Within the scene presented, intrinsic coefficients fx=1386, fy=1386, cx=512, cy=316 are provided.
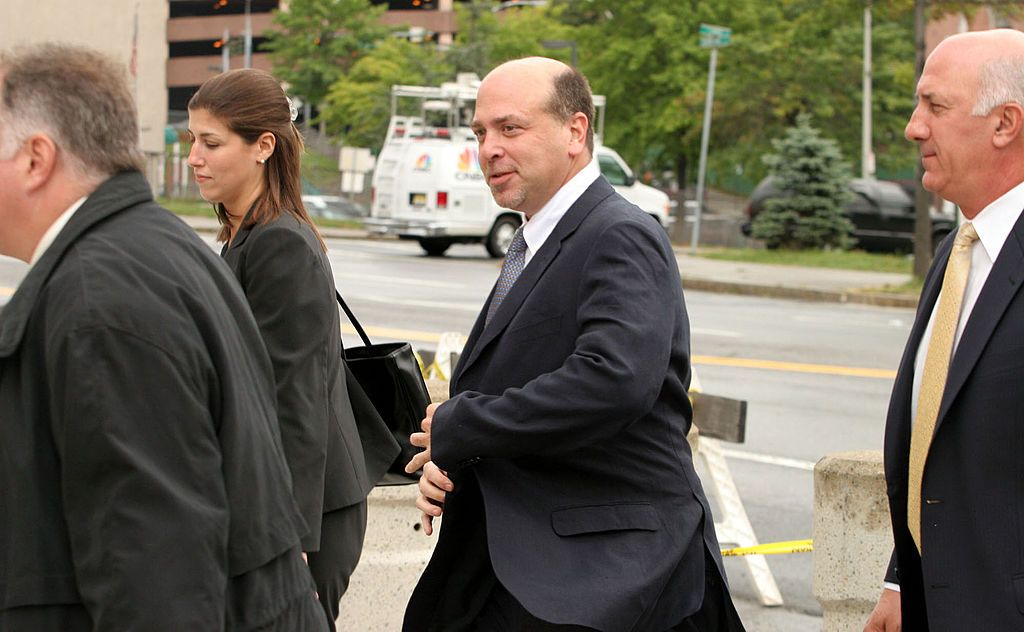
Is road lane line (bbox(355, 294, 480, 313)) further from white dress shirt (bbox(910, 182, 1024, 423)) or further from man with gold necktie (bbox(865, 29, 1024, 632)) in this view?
white dress shirt (bbox(910, 182, 1024, 423))

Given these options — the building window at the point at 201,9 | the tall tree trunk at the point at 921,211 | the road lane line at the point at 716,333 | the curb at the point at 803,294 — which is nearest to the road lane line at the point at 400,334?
the road lane line at the point at 716,333

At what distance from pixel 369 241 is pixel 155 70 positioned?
104ft

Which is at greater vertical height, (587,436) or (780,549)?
(587,436)

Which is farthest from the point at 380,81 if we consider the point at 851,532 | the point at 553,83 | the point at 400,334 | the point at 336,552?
the point at 553,83

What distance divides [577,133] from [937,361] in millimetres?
972

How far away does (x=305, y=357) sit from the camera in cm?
329

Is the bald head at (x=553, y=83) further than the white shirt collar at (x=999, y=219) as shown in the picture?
Yes

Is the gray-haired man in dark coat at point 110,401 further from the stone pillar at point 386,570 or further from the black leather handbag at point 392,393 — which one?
the stone pillar at point 386,570

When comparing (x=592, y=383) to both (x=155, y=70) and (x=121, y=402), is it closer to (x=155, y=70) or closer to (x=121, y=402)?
(x=121, y=402)

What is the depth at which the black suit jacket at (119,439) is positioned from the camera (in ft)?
6.70

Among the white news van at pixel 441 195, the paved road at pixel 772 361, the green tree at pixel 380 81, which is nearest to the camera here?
the paved road at pixel 772 361

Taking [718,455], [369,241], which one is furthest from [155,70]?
[718,455]

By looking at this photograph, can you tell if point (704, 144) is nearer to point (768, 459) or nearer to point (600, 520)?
point (768, 459)

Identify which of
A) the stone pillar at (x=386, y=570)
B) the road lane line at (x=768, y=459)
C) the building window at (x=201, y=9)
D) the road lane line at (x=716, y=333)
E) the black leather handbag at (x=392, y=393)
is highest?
the building window at (x=201, y=9)
